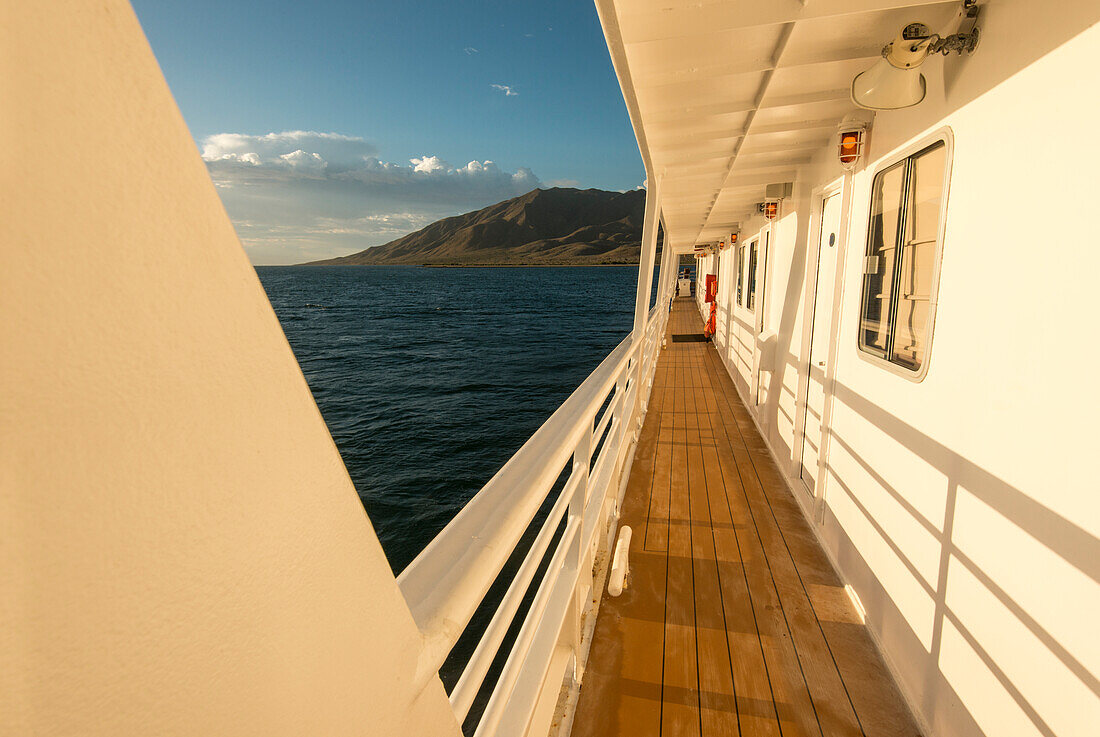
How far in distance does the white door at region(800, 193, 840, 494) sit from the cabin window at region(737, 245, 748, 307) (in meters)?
3.22

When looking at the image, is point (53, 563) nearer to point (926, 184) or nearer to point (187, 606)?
point (187, 606)

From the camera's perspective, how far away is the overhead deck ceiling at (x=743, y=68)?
136 centimetres

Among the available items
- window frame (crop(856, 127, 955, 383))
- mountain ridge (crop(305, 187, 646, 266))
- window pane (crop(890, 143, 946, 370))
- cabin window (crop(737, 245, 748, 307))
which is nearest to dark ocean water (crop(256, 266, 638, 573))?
cabin window (crop(737, 245, 748, 307))

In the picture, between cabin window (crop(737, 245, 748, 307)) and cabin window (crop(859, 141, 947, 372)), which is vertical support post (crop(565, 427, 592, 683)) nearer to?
cabin window (crop(859, 141, 947, 372))

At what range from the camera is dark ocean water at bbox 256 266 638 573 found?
8461mm

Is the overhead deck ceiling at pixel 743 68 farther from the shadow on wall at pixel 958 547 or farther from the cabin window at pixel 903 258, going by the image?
the shadow on wall at pixel 958 547

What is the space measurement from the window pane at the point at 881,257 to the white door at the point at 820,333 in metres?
0.34

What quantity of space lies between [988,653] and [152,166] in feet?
5.89

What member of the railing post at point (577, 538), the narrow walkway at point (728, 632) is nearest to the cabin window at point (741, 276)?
the narrow walkway at point (728, 632)

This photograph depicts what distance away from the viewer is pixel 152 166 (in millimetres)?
242

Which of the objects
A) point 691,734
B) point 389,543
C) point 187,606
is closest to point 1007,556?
point 691,734

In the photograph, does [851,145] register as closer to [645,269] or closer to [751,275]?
[645,269]

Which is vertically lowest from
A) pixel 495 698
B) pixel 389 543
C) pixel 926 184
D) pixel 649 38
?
pixel 389 543

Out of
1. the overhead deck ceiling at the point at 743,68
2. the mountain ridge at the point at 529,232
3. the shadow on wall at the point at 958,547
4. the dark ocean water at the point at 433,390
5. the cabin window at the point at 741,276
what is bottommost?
the dark ocean water at the point at 433,390
